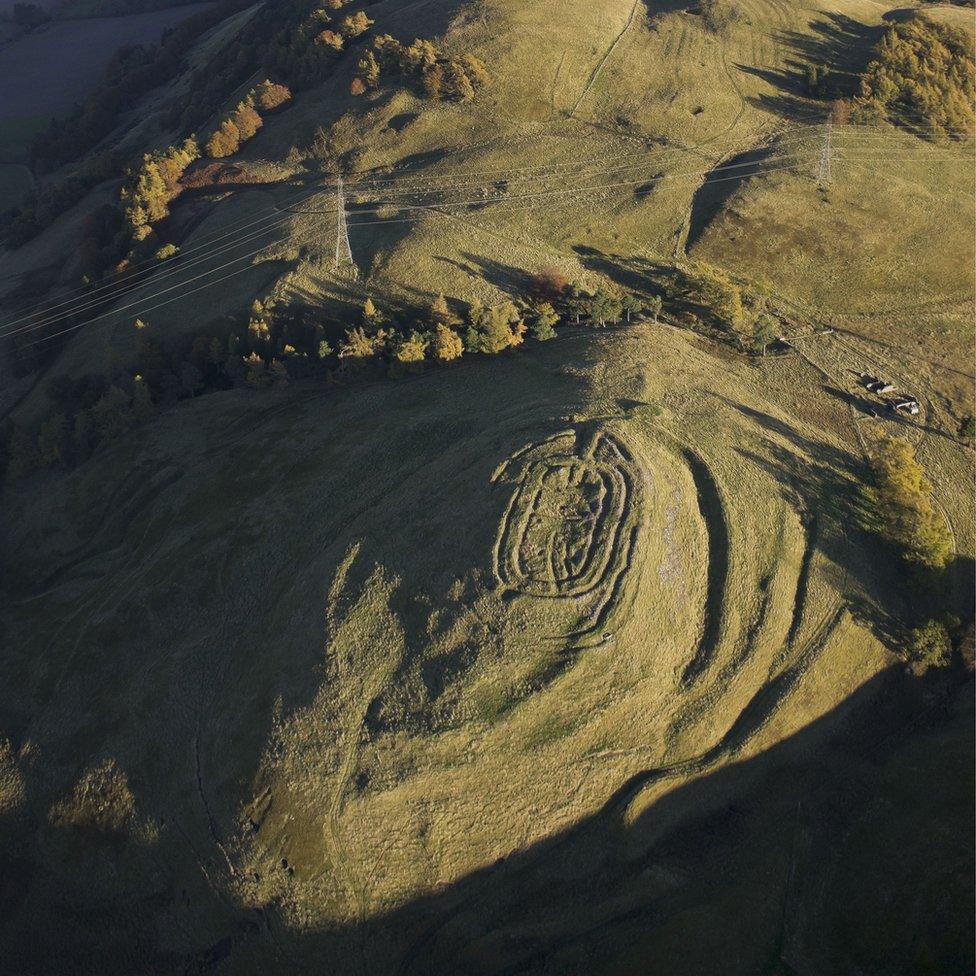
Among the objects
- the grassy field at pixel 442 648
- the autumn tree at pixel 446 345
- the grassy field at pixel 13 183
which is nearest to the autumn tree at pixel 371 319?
the autumn tree at pixel 446 345

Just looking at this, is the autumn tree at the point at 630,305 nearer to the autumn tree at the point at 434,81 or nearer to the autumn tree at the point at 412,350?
the autumn tree at the point at 412,350

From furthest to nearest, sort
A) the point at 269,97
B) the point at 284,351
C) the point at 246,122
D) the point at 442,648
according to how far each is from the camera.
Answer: the point at 269,97 < the point at 246,122 < the point at 284,351 < the point at 442,648

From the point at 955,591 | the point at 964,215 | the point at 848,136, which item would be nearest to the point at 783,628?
the point at 955,591

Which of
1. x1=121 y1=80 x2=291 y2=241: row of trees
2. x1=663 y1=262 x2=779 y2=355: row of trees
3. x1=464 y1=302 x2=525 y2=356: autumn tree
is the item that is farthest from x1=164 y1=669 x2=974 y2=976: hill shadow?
x1=121 y1=80 x2=291 y2=241: row of trees

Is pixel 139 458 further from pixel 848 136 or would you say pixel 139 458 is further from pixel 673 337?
pixel 848 136

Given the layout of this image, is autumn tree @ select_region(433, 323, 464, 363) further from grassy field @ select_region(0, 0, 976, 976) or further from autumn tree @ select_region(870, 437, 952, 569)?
autumn tree @ select_region(870, 437, 952, 569)

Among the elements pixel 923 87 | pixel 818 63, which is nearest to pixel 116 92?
pixel 818 63

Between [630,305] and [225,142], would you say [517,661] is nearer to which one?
[630,305]
